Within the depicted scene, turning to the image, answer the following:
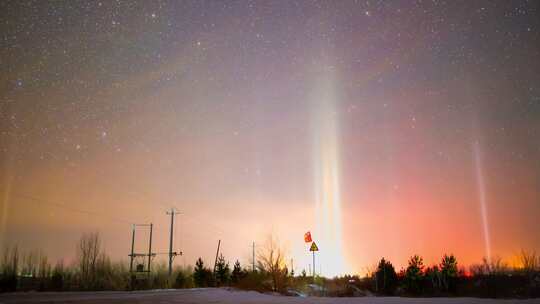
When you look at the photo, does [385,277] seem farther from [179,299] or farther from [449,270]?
[179,299]

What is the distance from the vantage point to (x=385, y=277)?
63.8m

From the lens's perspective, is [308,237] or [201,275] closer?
[308,237]

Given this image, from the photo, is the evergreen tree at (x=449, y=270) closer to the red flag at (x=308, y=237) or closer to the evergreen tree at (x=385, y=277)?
the evergreen tree at (x=385, y=277)

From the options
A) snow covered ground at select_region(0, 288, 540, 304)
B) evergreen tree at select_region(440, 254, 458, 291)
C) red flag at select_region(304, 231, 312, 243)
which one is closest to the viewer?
snow covered ground at select_region(0, 288, 540, 304)

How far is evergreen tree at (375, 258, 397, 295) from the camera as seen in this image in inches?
2486

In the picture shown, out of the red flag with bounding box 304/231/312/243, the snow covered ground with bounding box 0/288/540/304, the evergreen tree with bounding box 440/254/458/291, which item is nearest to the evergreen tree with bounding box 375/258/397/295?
the evergreen tree with bounding box 440/254/458/291

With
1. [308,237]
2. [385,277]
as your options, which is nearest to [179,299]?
[308,237]

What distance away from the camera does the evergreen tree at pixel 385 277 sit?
63.1 metres

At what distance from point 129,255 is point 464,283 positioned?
4943cm

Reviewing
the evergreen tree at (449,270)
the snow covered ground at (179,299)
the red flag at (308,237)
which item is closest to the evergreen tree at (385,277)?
the evergreen tree at (449,270)

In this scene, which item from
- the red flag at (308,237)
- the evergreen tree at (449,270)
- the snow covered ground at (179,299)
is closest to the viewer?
the snow covered ground at (179,299)

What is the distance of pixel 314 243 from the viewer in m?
37.1

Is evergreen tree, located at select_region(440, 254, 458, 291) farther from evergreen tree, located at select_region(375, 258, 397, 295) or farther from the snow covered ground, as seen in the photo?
the snow covered ground

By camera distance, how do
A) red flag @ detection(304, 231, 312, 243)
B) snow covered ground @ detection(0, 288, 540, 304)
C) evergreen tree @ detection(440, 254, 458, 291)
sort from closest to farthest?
snow covered ground @ detection(0, 288, 540, 304) < red flag @ detection(304, 231, 312, 243) < evergreen tree @ detection(440, 254, 458, 291)
